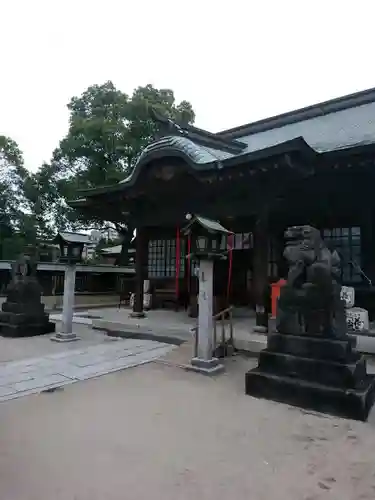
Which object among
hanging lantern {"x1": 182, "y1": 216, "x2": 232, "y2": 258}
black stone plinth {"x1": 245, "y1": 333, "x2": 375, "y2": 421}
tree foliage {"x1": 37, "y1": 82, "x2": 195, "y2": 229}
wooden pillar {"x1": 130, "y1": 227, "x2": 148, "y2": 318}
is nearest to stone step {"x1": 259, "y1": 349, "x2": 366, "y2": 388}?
black stone plinth {"x1": 245, "y1": 333, "x2": 375, "y2": 421}

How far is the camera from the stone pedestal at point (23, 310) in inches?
342

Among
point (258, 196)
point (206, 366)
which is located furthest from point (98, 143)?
point (206, 366)

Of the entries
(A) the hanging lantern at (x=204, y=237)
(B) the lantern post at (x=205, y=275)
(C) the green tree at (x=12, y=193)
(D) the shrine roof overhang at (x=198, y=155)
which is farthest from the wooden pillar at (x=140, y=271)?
(C) the green tree at (x=12, y=193)

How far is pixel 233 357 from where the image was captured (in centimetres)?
649

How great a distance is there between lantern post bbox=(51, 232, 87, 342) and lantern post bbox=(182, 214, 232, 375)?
3558 millimetres

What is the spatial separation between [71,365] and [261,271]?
407 centimetres

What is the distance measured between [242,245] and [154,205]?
2.77 meters

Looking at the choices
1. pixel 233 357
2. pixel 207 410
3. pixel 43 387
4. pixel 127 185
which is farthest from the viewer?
pixel 127 185

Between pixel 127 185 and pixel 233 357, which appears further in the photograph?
pixel 127 185

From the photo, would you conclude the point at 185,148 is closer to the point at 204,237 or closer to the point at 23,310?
the point at 204,237

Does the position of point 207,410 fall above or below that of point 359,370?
below

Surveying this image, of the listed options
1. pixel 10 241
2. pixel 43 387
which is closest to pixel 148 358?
pixel 43 387

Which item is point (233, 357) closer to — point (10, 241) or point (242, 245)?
point (242, 245)

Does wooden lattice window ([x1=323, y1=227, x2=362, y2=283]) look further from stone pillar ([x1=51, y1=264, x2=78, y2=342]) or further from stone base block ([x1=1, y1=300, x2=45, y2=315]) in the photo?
stone base block ([x1=1, y1=300, x2=45, y2=315])
